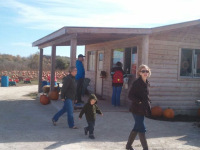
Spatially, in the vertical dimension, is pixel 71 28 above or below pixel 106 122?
above

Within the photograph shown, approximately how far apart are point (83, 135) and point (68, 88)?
1285 mm

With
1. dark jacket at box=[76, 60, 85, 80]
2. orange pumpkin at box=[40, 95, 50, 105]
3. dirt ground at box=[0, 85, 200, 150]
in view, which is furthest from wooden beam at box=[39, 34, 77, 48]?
dirt ground at box=[0, 85, 200, 150]

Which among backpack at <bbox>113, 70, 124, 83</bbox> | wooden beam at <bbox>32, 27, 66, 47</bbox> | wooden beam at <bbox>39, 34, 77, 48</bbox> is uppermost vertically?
wooden beam at <bbox>32, 27, 66, 47</bbox>

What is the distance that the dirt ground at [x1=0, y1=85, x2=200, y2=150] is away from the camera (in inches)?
240

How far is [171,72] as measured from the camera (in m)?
10.3

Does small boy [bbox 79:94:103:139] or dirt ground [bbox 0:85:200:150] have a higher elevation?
small boy [bbox 79:94:103:139]

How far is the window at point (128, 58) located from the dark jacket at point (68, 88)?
393cm

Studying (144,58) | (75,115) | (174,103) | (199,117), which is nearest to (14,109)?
(75,115)

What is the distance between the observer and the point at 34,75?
3155cm

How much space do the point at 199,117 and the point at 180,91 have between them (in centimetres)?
122

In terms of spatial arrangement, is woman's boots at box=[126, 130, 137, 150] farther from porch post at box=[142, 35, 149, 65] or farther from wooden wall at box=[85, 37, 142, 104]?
wooden wall at box=[85, 37, 142, 104]

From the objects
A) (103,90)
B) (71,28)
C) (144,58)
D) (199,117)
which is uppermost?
(71,28)

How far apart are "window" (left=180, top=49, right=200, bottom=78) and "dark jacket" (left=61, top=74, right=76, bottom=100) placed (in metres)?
5.09

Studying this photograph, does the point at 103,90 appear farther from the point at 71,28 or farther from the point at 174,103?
the point at 71,28
